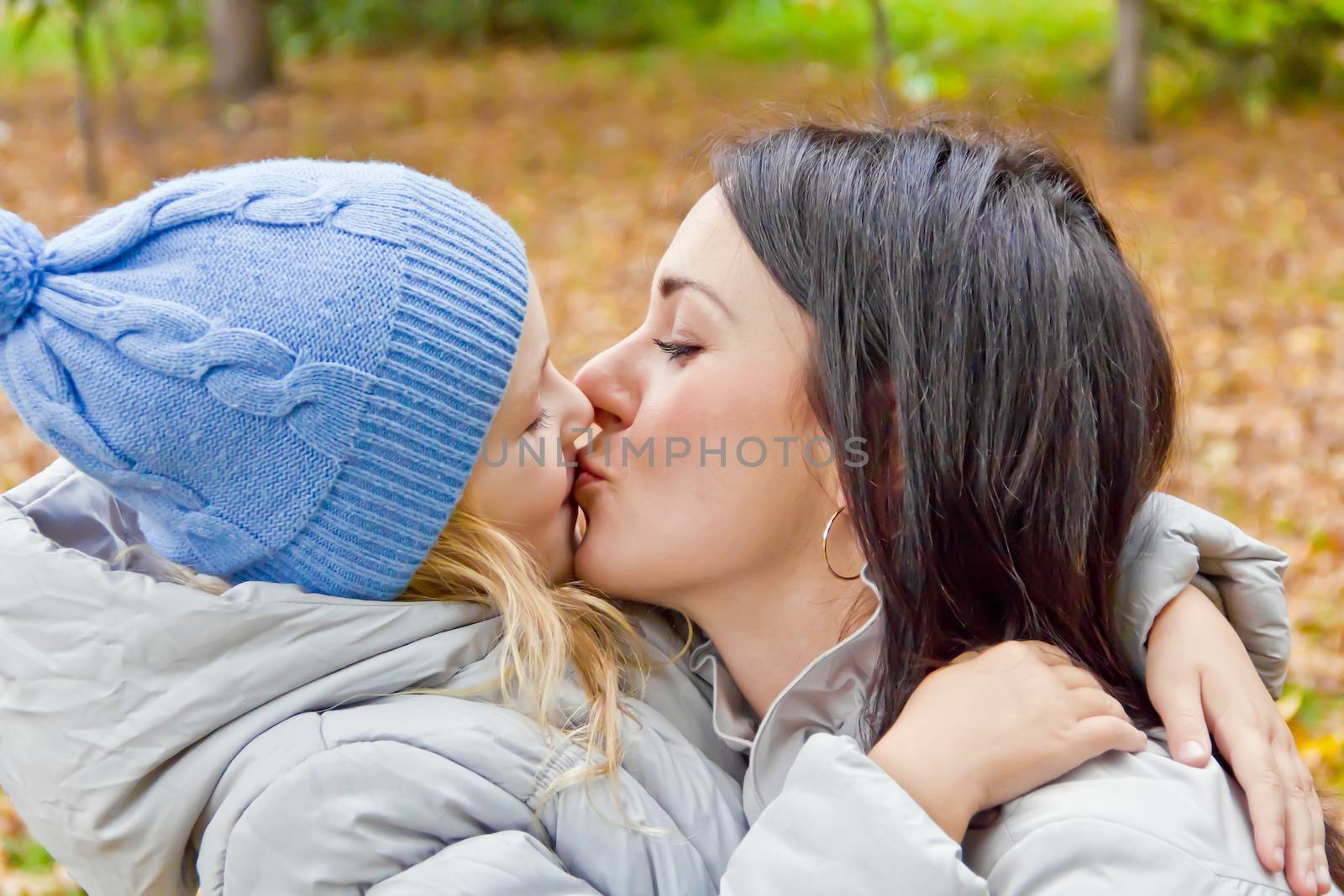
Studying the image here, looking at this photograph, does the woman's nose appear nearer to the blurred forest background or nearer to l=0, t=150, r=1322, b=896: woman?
l=0, t=150, r=1322, b=896: woman

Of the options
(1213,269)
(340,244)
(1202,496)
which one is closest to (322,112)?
(1213,269)

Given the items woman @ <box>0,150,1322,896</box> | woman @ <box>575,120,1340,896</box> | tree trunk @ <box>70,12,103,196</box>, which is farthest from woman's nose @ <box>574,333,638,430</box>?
tree trunk @ <box>70,12,103,196</box>

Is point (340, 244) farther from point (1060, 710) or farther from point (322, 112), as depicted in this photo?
point (322, 112)

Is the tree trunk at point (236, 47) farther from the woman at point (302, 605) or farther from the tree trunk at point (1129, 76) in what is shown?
the woman at point (302, 605)

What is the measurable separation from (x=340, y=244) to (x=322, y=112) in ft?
31.7

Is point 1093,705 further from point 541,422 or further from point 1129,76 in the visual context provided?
point 1129,76

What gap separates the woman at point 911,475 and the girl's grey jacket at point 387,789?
0.02 metres

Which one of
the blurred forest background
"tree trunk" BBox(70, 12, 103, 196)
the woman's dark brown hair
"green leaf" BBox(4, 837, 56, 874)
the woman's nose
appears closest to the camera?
the woman's dark brown hair

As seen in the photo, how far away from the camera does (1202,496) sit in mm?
5426

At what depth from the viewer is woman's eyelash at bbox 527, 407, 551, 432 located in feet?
7.29

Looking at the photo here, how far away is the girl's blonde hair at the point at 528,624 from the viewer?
2.03m

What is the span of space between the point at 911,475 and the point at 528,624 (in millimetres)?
662

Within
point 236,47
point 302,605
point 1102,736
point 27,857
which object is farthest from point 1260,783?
point 236,47

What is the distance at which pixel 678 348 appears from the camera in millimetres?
2258
